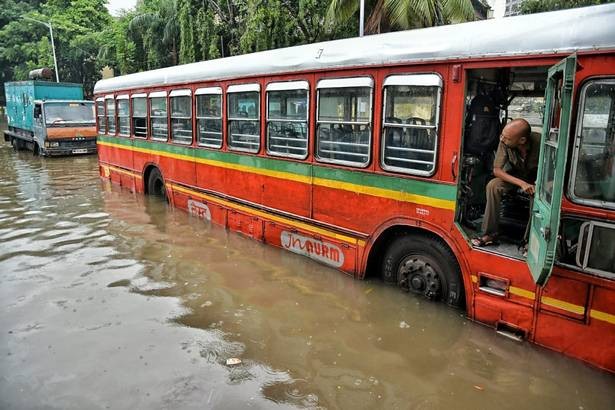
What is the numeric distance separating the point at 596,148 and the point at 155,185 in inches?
364

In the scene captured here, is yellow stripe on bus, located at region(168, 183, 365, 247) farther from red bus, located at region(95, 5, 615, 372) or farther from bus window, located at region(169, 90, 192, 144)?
bus window, located at region(169, 90, 192, 144)

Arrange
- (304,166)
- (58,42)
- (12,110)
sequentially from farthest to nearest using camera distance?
1. (58,42)
2. (12,110)
3. (304,166)

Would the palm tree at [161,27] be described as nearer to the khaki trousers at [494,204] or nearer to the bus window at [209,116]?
the bus window at [209,116]

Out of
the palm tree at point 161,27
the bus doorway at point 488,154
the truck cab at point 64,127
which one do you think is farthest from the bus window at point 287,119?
the palm tree at point 161,27

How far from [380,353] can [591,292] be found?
72.4 inches

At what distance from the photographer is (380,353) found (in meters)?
4.48

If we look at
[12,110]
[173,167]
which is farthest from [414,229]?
[12,110]

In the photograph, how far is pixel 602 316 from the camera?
12.4 feet

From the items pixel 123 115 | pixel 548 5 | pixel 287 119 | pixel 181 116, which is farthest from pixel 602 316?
pixel 548 5

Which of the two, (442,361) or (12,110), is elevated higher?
(12,110)

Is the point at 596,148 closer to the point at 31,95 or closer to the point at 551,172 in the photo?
the point at 551,172

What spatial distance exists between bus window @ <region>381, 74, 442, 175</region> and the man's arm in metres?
0.62

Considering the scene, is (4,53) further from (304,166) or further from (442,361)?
(442,361)

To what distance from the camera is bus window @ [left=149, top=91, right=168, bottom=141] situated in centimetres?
978
